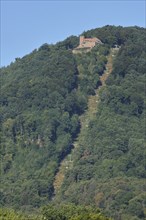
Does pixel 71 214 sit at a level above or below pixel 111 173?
above

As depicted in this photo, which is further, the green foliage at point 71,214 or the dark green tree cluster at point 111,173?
the dark green tree cluster at point 111,173

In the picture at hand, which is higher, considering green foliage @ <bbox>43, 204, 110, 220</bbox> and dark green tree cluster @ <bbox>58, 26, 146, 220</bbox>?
green foliage @ <bbox>43, 204, 110, 220</bbox>

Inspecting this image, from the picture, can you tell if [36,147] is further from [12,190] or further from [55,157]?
[12,190]

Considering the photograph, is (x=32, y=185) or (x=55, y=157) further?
(x=55, y=157)

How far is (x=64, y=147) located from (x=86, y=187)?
25.6 m

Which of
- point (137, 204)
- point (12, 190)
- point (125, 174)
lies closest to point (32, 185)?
point (12, 190)

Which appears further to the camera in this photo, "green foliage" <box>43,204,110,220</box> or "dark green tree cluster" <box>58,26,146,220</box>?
"dark green tree cluster" <box>58,26,146,220</box>

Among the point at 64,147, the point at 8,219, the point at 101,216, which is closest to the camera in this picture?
the point at 8,219

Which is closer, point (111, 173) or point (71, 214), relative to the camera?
point (71, 214)

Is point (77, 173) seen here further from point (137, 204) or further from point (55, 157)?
point (137, 204)

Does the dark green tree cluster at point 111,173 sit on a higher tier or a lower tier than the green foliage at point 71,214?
lower

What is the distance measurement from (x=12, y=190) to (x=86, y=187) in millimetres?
15650

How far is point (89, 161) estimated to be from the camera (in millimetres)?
188750

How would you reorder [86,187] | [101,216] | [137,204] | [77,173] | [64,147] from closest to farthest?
[101,216]
[137,204]
[86,187]
[77,173]
[64,147]
